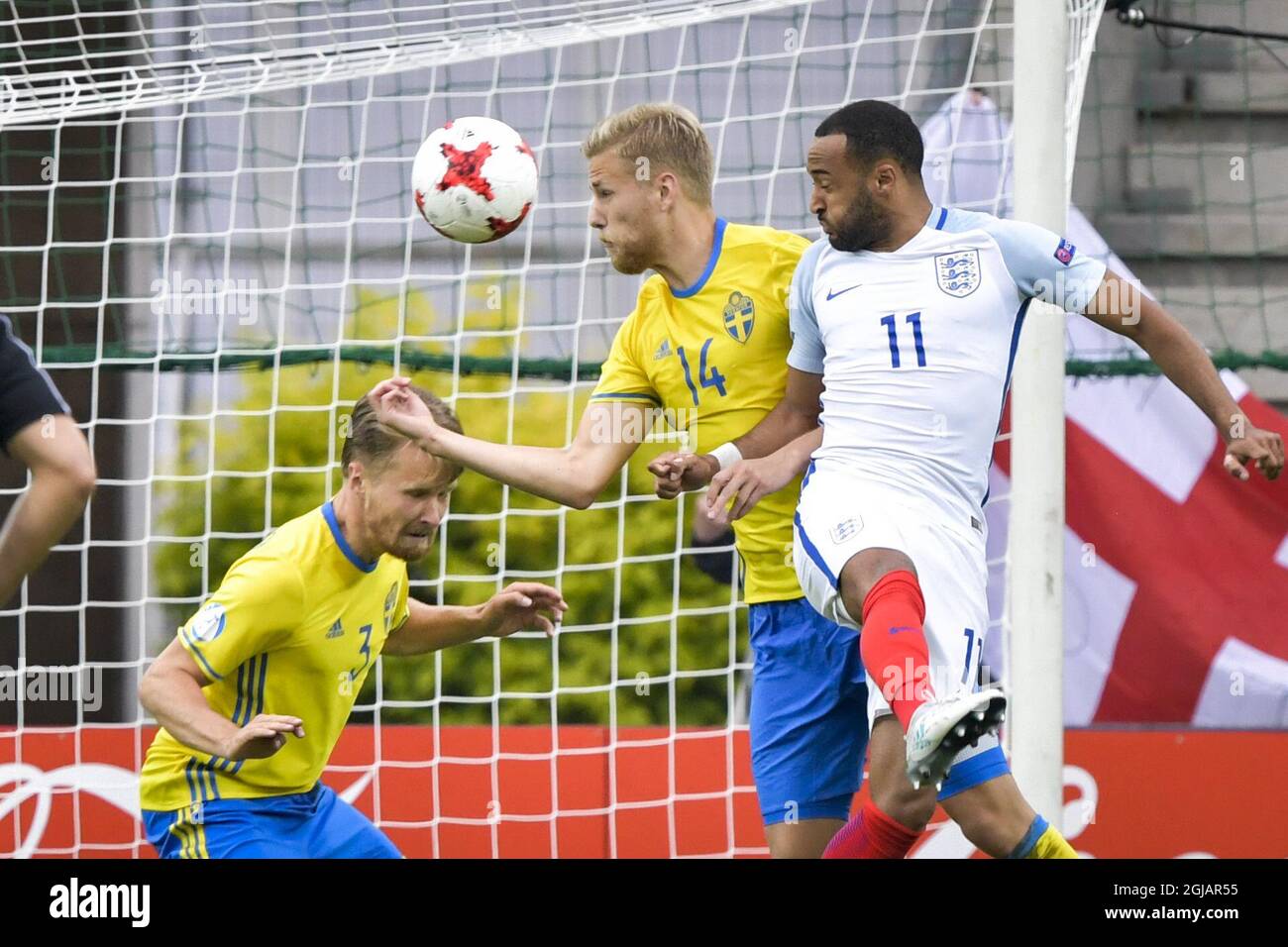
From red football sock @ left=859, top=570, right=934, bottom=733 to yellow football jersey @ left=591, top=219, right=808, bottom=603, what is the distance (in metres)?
0.74

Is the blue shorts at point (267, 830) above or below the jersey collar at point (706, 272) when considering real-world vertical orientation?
below

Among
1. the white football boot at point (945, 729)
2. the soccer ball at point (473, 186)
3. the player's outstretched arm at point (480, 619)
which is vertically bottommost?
the white football boot at point (945, 729)

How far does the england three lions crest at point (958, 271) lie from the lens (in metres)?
3.54

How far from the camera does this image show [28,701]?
6918 mm

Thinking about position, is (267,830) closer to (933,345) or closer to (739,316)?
(739,316)

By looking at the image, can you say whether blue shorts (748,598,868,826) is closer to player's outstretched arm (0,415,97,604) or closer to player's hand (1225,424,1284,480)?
player's hand (1225,424,1284,480)

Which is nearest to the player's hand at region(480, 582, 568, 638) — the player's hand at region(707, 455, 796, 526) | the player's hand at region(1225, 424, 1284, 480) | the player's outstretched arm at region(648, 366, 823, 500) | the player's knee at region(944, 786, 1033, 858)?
the player's outstretched arm at region(648, 366, 823, 500)

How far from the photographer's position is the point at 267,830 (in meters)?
3.68

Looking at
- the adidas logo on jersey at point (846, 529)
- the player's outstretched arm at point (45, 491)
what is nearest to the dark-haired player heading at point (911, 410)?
the adidas logo on jersey at point (846, 529)

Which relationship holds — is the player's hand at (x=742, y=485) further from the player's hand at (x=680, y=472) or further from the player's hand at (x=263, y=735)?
the player's hand at (x=263, y=735)

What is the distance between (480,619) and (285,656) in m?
0.48

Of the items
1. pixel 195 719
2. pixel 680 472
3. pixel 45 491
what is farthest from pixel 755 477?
pixel 45 491

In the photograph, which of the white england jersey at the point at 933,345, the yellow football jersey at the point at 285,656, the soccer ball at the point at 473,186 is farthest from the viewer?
the soccer ball at the point at 473,186

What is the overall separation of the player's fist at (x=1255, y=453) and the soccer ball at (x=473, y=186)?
71.6 inches
